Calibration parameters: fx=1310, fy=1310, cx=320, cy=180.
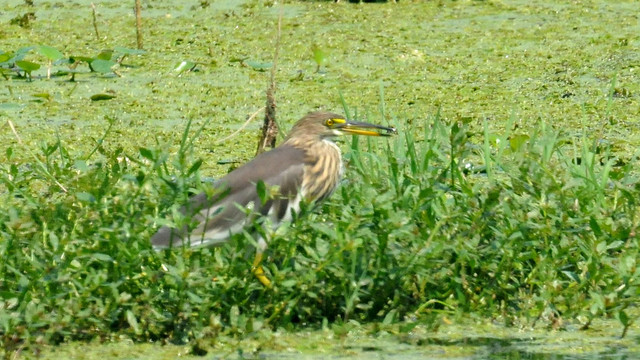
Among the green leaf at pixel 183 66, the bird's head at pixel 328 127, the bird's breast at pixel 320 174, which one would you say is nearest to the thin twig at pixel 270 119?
the bird's head at pixel 328 127

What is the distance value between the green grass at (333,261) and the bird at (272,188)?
0.28 ft

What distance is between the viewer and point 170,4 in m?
10.4

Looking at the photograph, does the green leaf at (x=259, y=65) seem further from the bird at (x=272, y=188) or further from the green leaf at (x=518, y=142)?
the green leaf at (x=518, y=142)

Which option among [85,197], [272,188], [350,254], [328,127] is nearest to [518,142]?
[328,127]

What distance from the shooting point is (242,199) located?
4641 millimetres

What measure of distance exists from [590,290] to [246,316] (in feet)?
3.81

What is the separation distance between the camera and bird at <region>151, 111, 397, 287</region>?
4.24 m

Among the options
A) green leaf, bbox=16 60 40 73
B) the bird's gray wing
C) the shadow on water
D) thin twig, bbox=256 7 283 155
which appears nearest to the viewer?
the shadow on water

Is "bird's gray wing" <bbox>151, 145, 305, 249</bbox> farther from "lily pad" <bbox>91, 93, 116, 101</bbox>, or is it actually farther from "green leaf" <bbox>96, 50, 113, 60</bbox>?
"green leaf" <bbox>96, 50, 113, 60</bbox>

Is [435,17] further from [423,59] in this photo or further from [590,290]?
[590,290]

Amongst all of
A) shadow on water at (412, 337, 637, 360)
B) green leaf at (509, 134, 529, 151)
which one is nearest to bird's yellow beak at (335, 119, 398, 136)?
green leaf at (509, 134, 529, 151)

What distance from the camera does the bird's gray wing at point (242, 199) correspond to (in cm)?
441

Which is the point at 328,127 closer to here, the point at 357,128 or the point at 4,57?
the point at 357,128

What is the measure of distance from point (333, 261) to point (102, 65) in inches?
170
